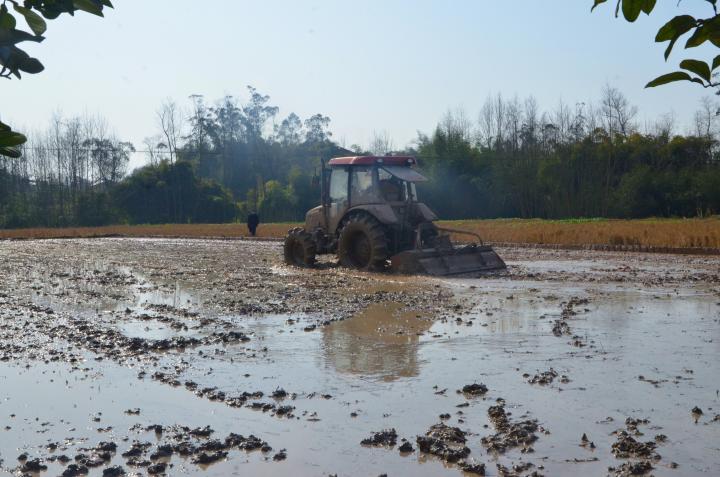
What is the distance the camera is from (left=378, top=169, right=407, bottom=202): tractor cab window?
49.8 ft

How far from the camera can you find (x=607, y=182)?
148 ft

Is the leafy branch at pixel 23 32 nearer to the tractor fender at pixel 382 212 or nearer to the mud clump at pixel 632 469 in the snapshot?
the mud clump at pixel 632 469

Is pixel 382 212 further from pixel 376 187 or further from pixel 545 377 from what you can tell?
pixel 545 377

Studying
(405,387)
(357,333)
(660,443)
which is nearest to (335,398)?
(405,387)

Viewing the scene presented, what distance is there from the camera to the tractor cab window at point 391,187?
597 inches

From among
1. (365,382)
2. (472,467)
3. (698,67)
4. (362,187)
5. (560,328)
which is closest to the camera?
(698,67)

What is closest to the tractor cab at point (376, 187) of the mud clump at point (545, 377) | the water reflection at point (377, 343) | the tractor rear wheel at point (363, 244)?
the tractor rear wheel at point (363, 244)

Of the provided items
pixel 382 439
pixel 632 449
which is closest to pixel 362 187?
pixel 382 439

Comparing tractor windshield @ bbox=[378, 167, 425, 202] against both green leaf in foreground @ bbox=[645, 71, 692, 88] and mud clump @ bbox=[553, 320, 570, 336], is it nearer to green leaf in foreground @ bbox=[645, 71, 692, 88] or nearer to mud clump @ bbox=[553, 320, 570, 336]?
mud clump @ bbox=[553, 320, 570, 336]

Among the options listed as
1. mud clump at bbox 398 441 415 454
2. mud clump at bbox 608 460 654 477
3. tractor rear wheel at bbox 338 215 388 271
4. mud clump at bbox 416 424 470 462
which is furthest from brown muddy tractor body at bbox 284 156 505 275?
mud clump at bbox 608 460 654 477

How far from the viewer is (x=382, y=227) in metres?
14.6

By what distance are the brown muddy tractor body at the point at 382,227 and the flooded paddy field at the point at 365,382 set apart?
2118mm

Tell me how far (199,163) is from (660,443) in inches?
2455

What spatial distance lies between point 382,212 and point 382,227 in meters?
0.27
